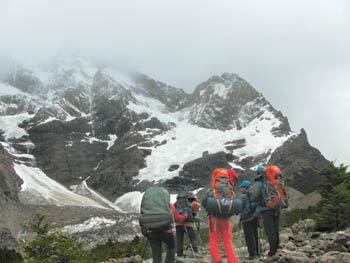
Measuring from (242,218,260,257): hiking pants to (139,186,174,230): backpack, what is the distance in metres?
3.84

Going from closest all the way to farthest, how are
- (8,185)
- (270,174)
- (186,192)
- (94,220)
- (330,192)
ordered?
(270,174)
(186,192)
(330,192)
(94,220)
(8,185)

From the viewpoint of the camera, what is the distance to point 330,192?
3028 cm

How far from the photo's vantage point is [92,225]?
159m

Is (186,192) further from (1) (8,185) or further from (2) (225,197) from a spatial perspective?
(1) (8,185)

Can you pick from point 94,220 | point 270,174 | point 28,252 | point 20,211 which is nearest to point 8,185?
point 20,211

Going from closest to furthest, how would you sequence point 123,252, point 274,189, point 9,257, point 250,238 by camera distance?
1. point 274,189
2. point 250,238
3. point 123,252
4. point 9,257

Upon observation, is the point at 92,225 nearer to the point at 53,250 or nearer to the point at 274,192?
the point at 53,250

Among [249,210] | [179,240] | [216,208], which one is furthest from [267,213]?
[179,240]

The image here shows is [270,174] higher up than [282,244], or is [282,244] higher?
[270,174]

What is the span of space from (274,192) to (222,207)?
7.66 feet

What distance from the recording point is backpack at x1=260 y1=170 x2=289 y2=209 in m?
15.1

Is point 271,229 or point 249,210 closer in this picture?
point 271,229

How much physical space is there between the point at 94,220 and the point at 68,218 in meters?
8.53

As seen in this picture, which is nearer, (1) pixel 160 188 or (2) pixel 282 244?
(1) pixel 160 188
